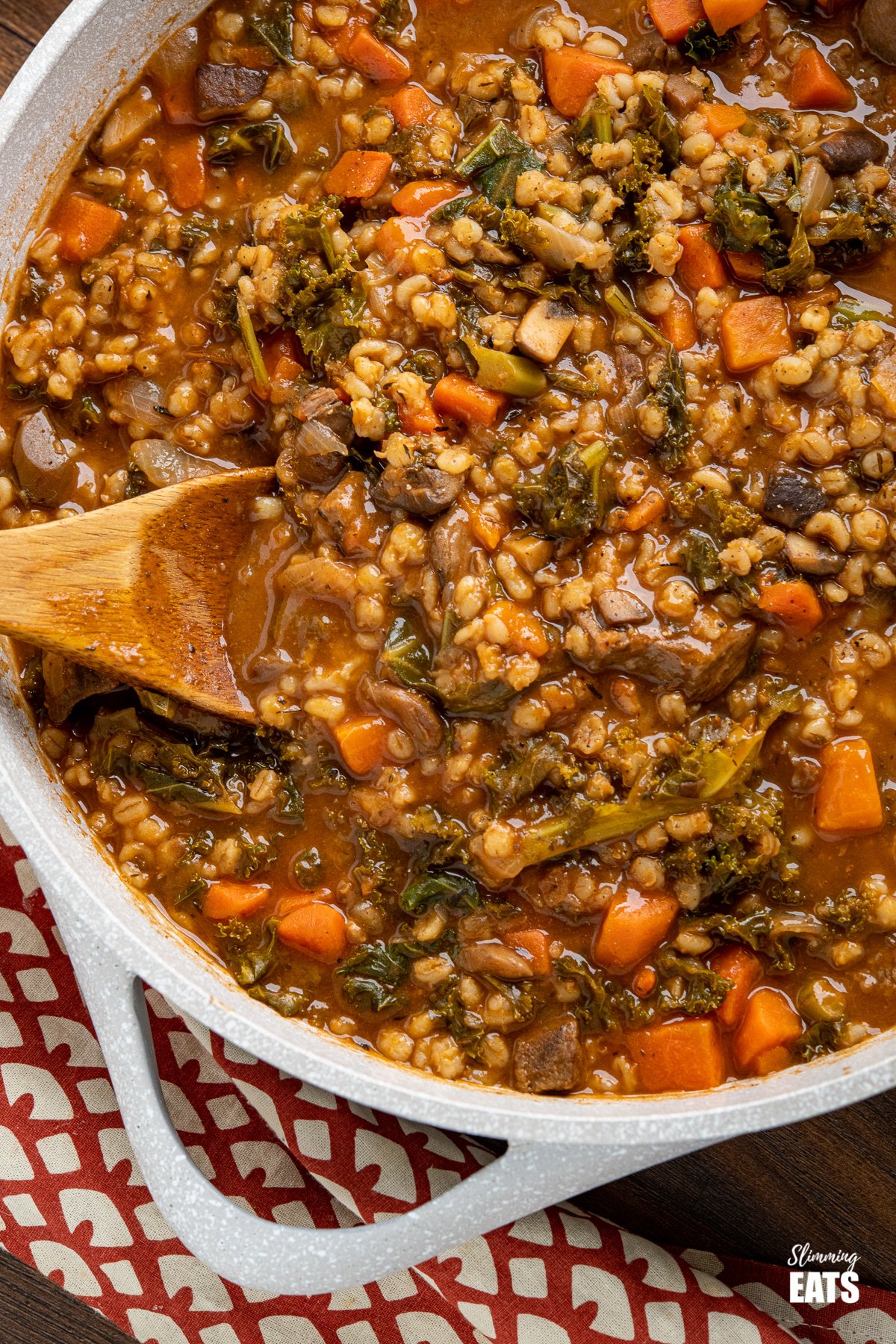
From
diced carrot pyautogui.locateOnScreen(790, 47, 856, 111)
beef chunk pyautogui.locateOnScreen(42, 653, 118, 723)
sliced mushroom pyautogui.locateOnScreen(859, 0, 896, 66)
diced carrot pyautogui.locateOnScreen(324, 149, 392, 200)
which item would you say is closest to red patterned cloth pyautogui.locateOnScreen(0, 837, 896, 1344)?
beef chunk pyautogui.locateOnScreen(42, 653, 118, 723)

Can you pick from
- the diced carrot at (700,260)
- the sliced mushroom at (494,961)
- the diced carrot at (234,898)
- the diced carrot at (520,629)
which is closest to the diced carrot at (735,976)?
the sliced mushroom at (494,961)

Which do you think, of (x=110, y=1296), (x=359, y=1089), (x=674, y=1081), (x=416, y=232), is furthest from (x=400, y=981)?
(x=416, y=232)

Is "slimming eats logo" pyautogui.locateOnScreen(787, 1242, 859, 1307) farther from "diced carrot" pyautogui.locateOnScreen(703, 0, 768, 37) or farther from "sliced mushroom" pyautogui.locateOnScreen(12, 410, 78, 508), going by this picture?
"diced carrot" pyautogui.locateOnScreen(703, 0, 768, 37)

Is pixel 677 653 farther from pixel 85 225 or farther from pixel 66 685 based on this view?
pixel 85 225

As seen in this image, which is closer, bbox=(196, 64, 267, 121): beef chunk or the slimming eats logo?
bbox=(196, 64, 267, 121): beef chunk

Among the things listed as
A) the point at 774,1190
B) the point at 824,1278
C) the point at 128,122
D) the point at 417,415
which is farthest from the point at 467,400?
the point at 824,1278
